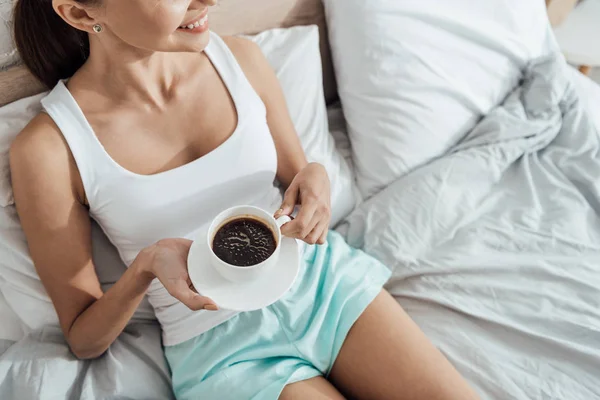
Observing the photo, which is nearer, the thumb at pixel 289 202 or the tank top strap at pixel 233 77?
the thumb at pixel 289 202

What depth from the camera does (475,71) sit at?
1334 millimetres

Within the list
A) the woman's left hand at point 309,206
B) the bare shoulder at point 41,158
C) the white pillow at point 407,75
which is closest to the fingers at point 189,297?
the woman's left hand at point 309,206

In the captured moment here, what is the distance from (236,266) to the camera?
0.69 m

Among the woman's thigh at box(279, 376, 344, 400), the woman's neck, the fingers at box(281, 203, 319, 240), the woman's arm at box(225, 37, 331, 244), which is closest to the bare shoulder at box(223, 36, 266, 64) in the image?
the woman's arm at box(225, 37, 331, 244)

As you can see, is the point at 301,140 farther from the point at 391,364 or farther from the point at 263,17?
the point at 391,364

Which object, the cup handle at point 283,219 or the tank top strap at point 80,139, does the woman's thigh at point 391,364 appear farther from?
the tank top strap at point 80,139

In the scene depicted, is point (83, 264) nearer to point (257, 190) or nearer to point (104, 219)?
point (104, 219)

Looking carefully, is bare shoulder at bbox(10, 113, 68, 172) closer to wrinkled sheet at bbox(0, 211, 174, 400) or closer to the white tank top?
the white tank top

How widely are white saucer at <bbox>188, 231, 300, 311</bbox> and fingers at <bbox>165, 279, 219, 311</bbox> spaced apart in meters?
0.01

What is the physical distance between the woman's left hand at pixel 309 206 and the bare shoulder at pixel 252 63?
0.22 meters

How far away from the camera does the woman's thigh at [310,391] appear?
2.79ft

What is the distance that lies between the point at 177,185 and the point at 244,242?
0.79 feet

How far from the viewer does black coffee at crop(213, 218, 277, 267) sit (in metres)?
0.71

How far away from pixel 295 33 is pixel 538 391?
0.93 metres
